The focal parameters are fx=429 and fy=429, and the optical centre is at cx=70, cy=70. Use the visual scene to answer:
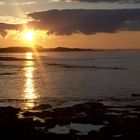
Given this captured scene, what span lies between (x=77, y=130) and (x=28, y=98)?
23.9m

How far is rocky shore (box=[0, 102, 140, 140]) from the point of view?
29.0 m

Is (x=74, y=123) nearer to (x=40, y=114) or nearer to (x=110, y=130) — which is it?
(x=110, y=130)

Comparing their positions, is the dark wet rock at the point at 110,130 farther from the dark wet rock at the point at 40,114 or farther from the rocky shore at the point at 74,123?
the dark wet rock at the point at 40,114

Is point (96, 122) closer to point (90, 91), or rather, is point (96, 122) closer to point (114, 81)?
point (90, 91)

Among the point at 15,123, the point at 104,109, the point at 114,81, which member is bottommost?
the point at 114,81

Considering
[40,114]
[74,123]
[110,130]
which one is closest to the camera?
[110,130]

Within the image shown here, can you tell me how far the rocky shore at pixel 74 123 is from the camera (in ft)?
95.1

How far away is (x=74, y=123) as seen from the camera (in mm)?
34469

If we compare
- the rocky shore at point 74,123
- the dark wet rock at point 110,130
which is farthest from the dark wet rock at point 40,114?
the dark wet rock at point 110,130

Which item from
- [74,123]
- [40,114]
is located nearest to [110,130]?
[74,123]

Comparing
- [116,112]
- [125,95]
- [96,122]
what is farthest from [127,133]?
→ [125,95]

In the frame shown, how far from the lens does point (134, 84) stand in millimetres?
71812

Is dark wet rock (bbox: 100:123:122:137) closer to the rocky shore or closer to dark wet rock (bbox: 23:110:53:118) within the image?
the rocky shore

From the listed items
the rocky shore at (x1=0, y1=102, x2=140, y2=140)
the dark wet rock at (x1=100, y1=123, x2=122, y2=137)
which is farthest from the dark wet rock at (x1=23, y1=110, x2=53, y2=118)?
the dark wet rock at (x1=100, y1=123, x2=122, y2=137)
